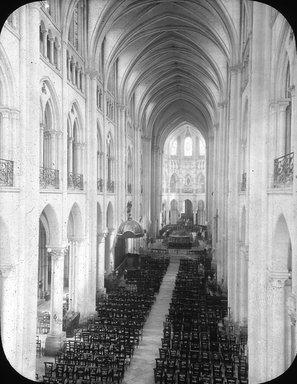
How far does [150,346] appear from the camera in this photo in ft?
59.5

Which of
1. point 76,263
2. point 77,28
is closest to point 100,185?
point 76,263

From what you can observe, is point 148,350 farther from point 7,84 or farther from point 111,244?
point 7,84

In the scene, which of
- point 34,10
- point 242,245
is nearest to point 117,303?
point 242,245

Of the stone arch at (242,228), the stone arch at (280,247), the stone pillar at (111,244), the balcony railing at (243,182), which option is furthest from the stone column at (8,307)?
the stone pillar at (111,244)

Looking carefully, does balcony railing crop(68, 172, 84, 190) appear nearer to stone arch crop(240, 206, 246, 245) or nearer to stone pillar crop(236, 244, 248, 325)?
stone arch crop(240, 206, 246, 245)

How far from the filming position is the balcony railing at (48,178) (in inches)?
627

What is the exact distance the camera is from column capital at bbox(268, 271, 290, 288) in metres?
11.6

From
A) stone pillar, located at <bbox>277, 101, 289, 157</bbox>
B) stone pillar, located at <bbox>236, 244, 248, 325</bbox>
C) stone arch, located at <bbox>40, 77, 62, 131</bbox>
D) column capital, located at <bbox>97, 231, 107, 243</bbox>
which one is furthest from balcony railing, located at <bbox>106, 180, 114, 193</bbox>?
stone pillar, located at <bbox>277, 101, 289, 157</bbox>

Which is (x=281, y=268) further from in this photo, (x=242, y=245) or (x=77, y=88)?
(x=77, y=88)

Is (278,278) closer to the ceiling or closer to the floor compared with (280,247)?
closer to the floor

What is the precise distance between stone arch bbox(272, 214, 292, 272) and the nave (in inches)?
167

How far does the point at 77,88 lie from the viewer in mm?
20531

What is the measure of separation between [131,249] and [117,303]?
51.8 ft

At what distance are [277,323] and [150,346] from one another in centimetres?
810
